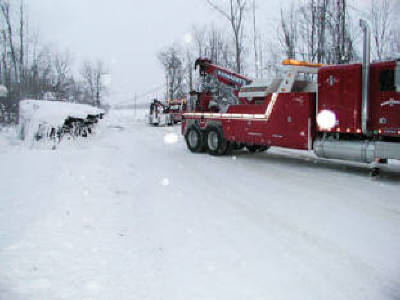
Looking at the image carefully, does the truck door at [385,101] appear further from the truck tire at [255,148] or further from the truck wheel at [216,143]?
the truck wheel at [216,143]

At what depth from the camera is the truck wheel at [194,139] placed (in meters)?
13.2

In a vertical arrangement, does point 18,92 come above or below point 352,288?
above

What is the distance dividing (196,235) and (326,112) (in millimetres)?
5801

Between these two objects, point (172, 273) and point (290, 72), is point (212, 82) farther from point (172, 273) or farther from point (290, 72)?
point (172, 273)

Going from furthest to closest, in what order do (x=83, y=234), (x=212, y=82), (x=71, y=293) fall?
(x=212, y=82), (x=83, y=234), (x=71, y=293)

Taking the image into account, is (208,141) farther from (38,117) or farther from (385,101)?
(38,117)

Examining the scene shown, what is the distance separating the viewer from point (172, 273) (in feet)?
11.4

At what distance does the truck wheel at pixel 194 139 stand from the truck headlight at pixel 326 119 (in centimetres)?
534

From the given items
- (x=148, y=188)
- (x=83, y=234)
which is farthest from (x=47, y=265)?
(x=148, y=188)

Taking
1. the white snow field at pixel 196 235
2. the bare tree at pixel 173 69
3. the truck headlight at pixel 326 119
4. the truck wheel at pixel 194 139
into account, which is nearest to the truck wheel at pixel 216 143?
the truck wheel at pixel 194 139

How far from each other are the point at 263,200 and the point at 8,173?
5.67m

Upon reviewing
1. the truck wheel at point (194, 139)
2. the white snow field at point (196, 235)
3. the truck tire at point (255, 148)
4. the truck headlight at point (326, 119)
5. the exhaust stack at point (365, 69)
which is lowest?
the white snow field at point (196, 235)

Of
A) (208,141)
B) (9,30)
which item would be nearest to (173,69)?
(9,30)

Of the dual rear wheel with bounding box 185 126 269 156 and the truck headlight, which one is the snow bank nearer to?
the dual rear wheel with bounding box 185 126 269 156
